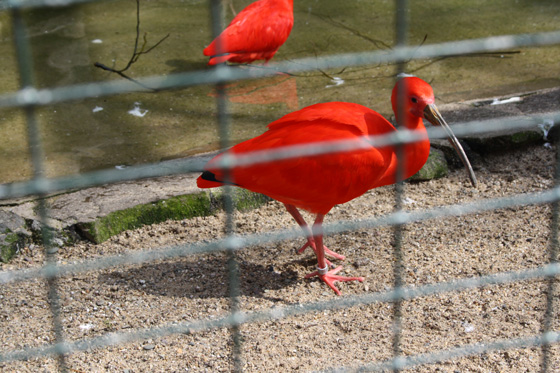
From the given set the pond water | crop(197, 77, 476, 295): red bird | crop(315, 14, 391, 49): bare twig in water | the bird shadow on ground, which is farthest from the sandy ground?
crop(315, 14, 391, 49): bare twig in water

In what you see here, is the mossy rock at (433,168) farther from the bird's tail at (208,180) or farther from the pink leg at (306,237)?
the bird's tail at (208,180)

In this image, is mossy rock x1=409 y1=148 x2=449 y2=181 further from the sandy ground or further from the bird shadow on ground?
the bird shadow on ground

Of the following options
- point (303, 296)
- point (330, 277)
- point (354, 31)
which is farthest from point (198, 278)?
point (354, 31)

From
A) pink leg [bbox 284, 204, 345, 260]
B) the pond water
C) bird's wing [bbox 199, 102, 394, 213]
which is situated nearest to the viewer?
bird's wing [bbox 199, 102, 394, 213]

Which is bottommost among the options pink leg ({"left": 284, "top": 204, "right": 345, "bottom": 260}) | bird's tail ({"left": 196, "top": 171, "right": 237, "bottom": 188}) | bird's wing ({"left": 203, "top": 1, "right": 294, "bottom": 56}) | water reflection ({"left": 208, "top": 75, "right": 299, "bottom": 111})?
pink leg ({"left": 284, "top": 204, "right": 345, "bottom": 260})

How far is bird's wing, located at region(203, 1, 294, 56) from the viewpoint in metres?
4.45

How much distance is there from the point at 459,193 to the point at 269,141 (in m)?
1.23

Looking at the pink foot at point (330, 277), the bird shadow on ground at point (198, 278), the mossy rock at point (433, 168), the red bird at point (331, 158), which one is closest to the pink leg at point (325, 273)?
the pink foot at point (330, 277)

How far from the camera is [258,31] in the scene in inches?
179

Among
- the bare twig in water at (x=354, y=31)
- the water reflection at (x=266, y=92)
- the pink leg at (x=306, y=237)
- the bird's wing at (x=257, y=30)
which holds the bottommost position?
the pink leg at (x=306, y=237)

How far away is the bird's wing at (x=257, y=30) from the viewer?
14.6 feet

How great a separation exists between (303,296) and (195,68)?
284cm

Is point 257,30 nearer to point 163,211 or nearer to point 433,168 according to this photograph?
point 433,168

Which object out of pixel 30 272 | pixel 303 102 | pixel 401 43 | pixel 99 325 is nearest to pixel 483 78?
pixel 303 102
